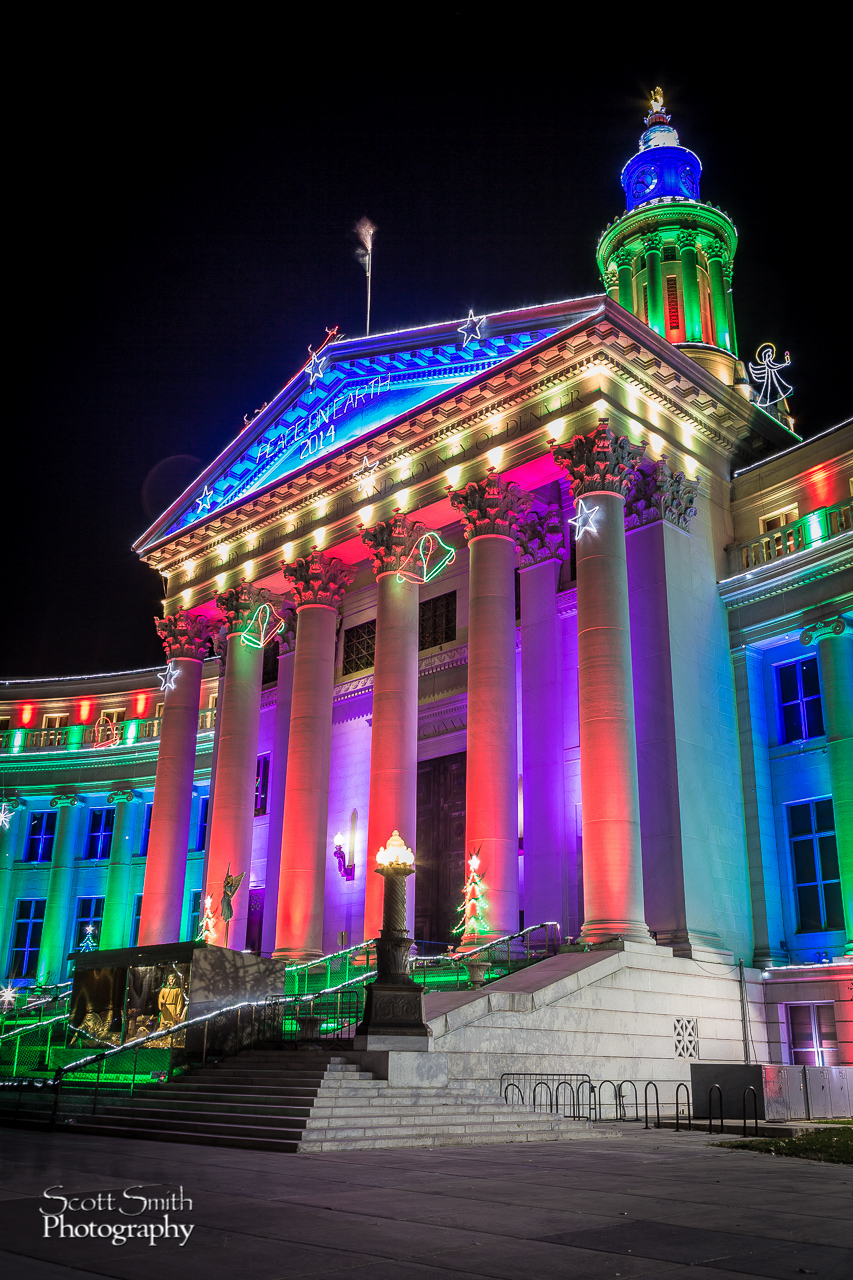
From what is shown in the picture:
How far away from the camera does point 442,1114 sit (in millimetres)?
18938

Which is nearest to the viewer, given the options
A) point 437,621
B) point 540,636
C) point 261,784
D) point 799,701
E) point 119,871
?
point 799,701

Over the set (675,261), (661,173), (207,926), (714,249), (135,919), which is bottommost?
(207,926)

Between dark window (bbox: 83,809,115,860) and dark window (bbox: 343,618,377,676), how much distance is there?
2012 cm

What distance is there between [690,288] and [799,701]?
74.3ft

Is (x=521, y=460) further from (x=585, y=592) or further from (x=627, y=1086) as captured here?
(x=627, y=1086)

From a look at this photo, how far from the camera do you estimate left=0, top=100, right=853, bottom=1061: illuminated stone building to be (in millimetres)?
29984

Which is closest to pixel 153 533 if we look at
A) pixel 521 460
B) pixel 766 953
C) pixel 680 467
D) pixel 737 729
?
pixel 521 460

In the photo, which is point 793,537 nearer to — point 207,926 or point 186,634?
point 207,926

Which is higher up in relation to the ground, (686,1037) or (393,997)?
(393,997)

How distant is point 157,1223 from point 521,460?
1065 inches

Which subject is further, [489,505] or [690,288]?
[690,288]

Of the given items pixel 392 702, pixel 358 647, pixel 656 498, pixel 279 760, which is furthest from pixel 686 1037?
pixel 358 647

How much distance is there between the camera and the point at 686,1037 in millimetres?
27094

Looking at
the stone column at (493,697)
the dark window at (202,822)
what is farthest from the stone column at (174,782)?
the stone column at (493,697)
